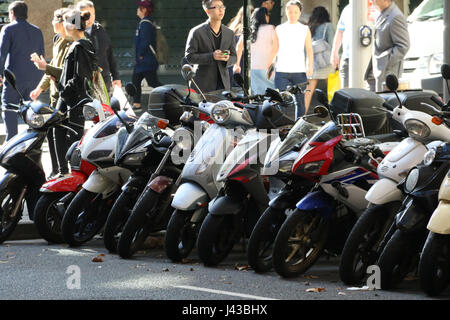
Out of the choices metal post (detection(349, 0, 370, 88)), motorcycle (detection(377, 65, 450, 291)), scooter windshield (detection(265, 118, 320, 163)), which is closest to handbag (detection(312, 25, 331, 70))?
metal post (detection(349, 0, 370, 88))

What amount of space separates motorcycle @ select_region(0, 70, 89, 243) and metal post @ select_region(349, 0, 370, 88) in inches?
142

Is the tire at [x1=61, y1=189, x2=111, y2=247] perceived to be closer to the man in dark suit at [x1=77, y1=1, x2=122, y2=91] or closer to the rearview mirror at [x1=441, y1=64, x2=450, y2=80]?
the rearview mirror at [x1=441, y1=64, x2=450, y2=80]

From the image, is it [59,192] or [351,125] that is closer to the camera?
[351,125]

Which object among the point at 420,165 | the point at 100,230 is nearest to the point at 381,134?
the point at 420,165

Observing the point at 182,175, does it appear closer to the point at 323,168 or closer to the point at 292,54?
the point at 323,168

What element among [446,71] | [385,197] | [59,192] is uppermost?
[446,71]

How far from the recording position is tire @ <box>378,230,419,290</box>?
723cm

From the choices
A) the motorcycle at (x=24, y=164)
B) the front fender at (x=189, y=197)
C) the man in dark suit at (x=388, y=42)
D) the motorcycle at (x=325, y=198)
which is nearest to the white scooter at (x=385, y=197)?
the motorcycle at (x=325, y=198)

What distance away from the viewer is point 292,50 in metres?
14.8

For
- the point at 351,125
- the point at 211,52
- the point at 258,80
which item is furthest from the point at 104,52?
the point at 351,125

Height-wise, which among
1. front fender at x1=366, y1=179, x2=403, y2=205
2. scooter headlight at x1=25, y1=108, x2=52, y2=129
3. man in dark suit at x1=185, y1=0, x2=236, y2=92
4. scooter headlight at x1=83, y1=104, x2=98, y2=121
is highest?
man in dark suit at x1=185, y1=0, x2=236, y2=92

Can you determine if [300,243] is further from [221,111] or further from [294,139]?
[221,111]

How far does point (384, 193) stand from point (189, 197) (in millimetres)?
1656

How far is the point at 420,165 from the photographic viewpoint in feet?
24.2
